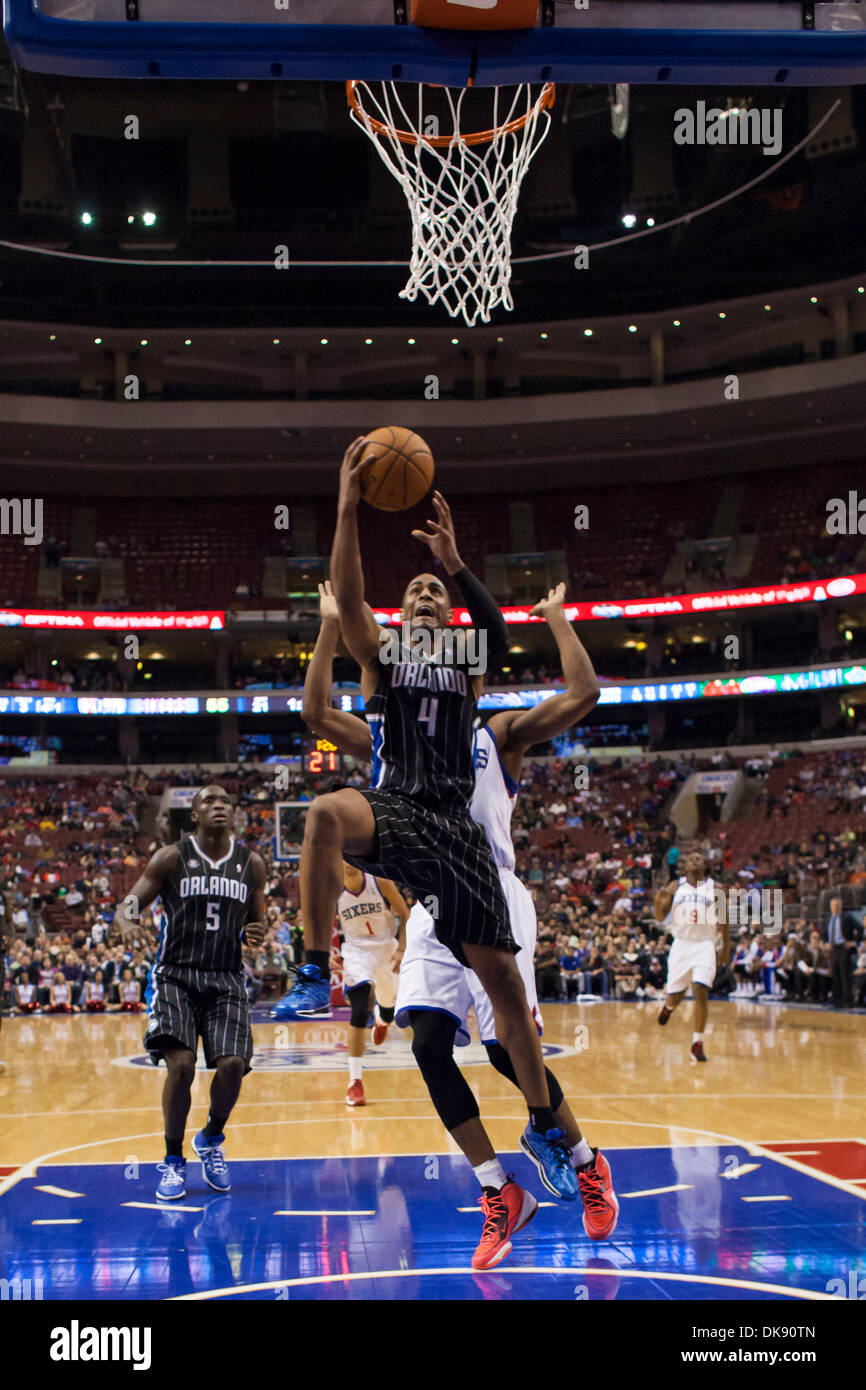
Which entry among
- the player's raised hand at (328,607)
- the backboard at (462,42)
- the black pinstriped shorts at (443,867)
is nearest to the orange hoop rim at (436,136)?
the backboard at (462,42)

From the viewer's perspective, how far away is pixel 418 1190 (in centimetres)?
621

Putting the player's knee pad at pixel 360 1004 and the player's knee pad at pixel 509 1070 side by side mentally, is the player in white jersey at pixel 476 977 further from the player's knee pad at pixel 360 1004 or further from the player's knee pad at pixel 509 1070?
the player's knee pad at pixel 360 1004

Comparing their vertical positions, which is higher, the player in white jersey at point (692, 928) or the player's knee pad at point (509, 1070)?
the player's knee pad at point (509, 1070)

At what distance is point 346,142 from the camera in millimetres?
31438

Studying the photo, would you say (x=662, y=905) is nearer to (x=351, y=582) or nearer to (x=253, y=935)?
(x=253, y=935)

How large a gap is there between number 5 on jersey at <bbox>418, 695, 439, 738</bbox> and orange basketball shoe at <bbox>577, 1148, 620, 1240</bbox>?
188cm

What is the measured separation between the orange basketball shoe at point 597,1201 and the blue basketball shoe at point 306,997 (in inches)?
68.0

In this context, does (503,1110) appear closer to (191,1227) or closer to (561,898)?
(191,1227)

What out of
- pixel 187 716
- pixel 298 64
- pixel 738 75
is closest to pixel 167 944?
pixel 298 64

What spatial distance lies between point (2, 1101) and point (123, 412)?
27.2 m

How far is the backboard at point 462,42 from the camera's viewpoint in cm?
472

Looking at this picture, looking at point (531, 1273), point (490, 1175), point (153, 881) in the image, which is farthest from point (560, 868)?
point (531, 1273)

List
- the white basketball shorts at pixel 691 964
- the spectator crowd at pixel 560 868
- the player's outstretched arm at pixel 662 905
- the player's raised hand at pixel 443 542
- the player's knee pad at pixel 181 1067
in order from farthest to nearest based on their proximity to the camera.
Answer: the spectator crowd at pixel 560 868 → the white basketball shorts at pixel 691 964 → the player's outstretched arm at pixel 662 905 → the player's knee pad at pixel 181 1067 → the player's raised hand at pixel 443 542

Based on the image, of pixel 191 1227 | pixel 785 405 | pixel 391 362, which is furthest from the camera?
pixel 391 362
